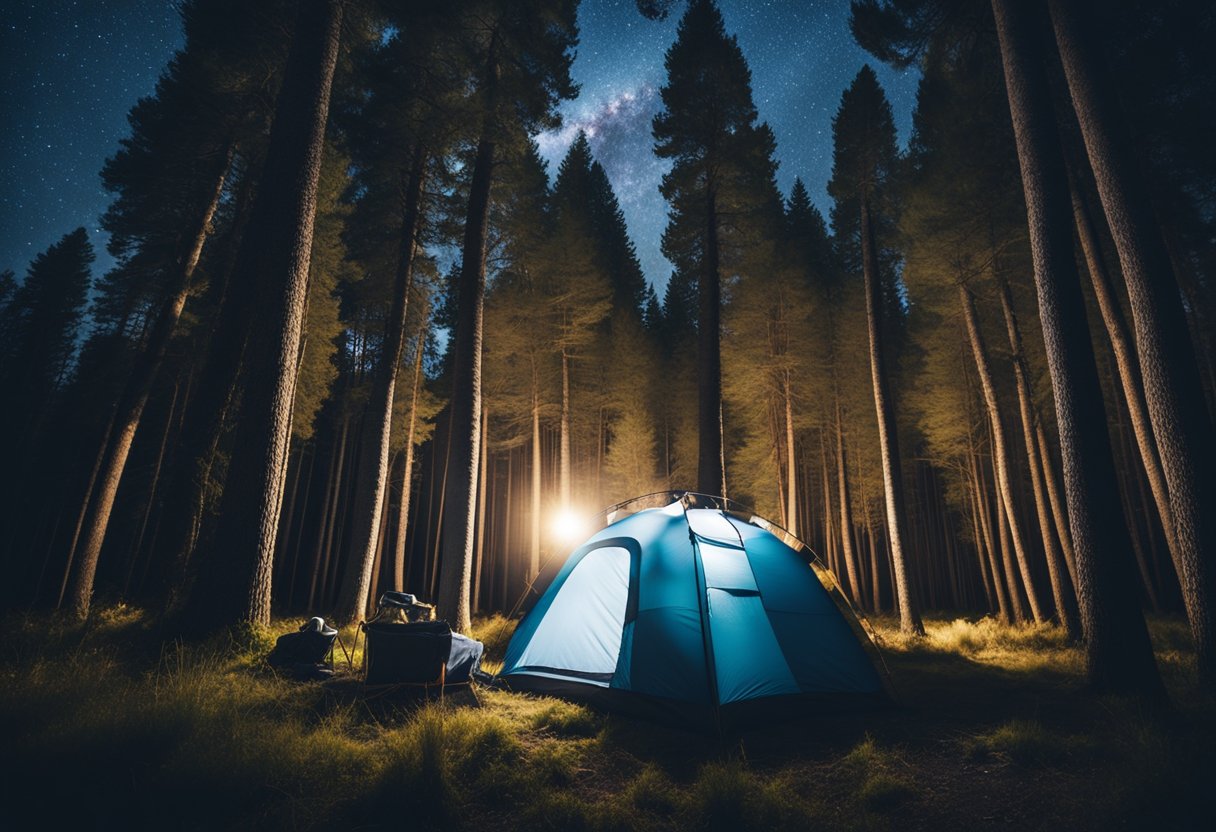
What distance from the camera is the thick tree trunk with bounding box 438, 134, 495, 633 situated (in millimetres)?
8719

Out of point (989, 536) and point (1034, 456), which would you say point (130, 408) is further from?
point (989, 536)

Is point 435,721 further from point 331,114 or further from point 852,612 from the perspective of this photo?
point 331,114

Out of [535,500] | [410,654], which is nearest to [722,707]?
[410,654]

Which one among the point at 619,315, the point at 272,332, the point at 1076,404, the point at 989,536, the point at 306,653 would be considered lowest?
the point at 306,653

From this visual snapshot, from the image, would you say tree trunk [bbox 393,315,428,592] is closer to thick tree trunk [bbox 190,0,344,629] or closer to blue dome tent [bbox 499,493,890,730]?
thick tree trunk [bbox 190,0,344,629]

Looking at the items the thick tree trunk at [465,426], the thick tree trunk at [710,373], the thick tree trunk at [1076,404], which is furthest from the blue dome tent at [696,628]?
the thick tree trunk at [710,373]

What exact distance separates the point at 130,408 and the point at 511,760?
12.5 metres

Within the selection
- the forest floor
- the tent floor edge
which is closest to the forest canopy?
the forest floor

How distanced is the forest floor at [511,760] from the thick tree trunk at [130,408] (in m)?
6.41

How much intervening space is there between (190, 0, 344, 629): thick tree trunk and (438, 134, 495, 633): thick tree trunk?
127 inches

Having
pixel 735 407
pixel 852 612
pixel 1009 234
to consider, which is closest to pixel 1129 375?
pixel 1009 234

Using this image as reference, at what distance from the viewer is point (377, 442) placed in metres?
10.3

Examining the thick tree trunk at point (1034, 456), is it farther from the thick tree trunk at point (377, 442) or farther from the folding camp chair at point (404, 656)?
the thick tree trunk at point (377, 442)

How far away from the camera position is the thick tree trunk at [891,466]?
10980 mm
